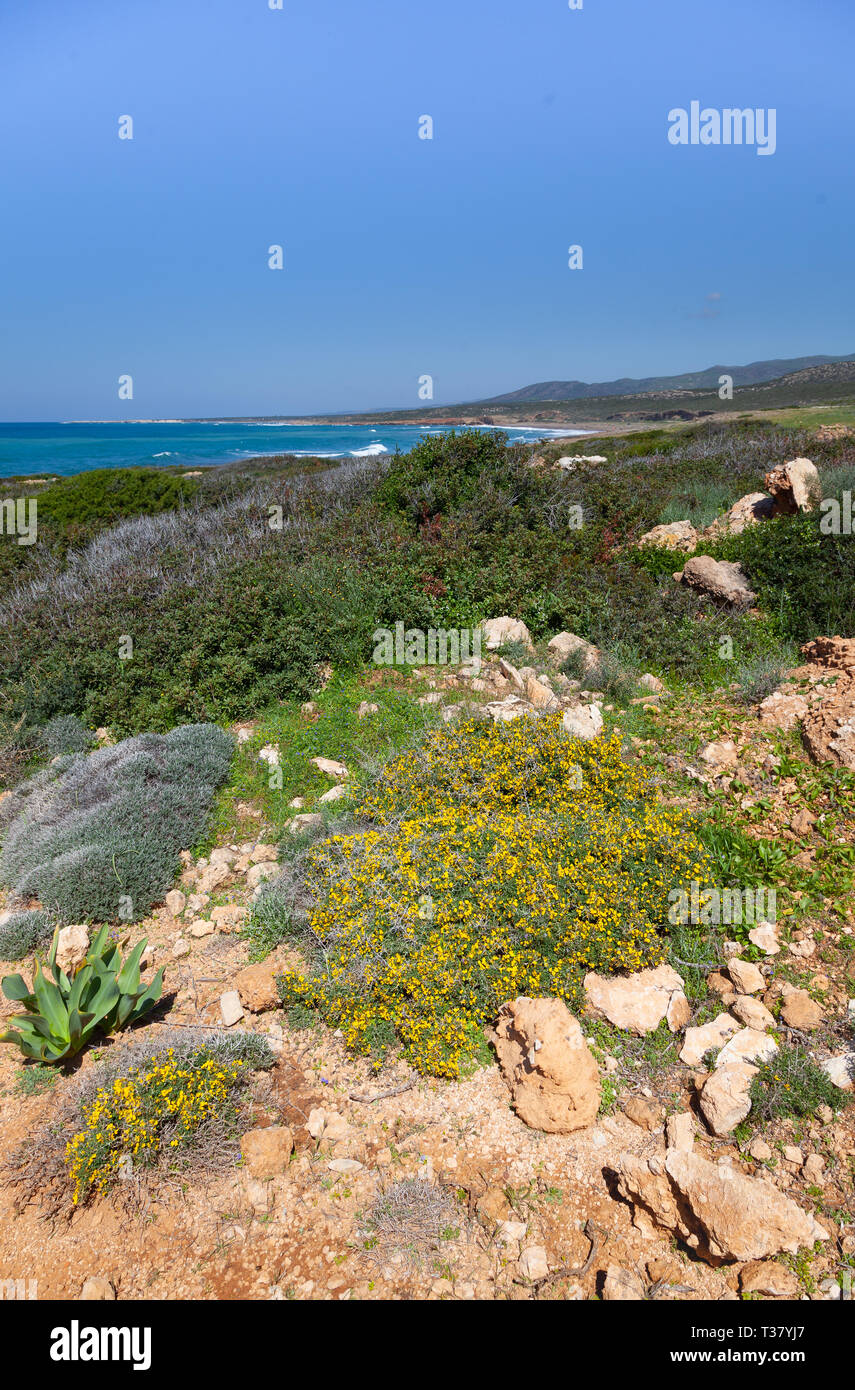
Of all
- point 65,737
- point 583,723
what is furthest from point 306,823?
point 65,737

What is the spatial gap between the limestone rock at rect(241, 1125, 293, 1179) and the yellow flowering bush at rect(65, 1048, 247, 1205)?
171 mm

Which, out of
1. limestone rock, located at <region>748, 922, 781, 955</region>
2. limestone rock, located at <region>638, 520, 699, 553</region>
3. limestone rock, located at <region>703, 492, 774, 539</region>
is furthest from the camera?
limestone rock, located at <region>703, 492, 774, 539</region>

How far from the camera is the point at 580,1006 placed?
12.4ft

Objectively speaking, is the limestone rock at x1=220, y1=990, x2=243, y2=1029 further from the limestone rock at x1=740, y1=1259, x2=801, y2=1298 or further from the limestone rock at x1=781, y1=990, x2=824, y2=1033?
the limestone rock at x1=781, y1=990, x2=824, y2=1033

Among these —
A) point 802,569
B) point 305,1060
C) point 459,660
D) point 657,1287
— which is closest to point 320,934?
point 305,1060

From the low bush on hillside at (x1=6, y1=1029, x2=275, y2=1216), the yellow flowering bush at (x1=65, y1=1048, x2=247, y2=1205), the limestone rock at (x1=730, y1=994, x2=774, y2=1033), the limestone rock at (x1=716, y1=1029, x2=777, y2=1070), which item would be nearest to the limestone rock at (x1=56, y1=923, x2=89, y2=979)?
the low bush on hillside at (x1=6, y1=1029, x2=275, y2=1216)

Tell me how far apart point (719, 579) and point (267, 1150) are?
8603 mm

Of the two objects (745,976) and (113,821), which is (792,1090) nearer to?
(745,976)

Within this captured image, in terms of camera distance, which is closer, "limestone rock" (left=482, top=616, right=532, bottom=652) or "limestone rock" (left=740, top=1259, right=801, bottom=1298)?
"limestone rock" (left=740, top=1259, right=801, bottom=1298)

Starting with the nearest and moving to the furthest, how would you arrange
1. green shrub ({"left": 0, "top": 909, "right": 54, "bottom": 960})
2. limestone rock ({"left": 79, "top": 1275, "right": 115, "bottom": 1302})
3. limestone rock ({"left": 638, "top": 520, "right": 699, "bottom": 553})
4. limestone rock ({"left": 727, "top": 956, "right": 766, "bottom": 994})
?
1. limestone rock ({"left": 79, "top": 1275, "right": 115, "bottom": 1302})
2. limestone rock ({"left": 727, "top": 956, "right": 766, "bottom": 994})
3. green shrub ({"left": 0, "top": 909, "right": 54, "bottom": 960})
4. limestone rock ({"left": 638, "top": 520, "right": 699, "bottom": 553})

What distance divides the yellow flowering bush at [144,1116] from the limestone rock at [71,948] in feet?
4.56

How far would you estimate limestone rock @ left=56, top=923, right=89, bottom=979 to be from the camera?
4445 millimetres

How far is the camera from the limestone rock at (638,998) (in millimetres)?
3705

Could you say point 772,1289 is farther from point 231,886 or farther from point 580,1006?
point 231,886
